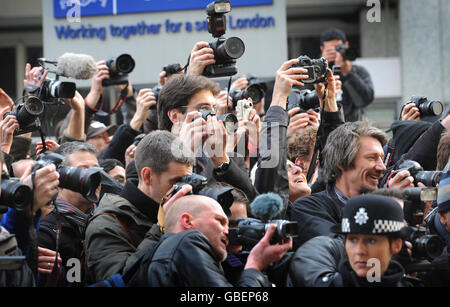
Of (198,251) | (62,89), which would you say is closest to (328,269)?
(198,251)

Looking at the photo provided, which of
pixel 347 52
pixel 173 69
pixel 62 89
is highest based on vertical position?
pixel 347 52

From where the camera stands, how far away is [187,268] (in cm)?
332

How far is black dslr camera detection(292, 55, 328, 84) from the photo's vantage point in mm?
4684

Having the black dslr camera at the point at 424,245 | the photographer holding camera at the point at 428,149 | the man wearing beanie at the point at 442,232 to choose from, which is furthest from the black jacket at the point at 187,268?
the photographer holding camera at the point at 428,149

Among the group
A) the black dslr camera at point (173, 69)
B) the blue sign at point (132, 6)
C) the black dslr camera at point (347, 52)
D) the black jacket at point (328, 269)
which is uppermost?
the blue sign at point (132, 6)

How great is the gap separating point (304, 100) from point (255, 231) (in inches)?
65.3

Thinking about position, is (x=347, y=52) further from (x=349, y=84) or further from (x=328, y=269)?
(x=328, y=269)

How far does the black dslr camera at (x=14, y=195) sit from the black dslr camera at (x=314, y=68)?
1.77 m

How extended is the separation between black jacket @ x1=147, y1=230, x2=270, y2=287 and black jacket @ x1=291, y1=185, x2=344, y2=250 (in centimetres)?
74

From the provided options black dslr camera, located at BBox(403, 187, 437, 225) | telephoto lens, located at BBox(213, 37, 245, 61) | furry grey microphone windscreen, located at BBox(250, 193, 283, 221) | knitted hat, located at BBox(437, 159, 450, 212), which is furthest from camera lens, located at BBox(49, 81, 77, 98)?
knitted hat, located at BBox(437, 159, 450, 212)

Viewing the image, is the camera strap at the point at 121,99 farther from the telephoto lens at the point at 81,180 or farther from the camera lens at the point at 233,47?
the telephoto lens at the point at 81,180

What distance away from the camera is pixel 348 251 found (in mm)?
3451

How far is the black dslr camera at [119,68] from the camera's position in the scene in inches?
226

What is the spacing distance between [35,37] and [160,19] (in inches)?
147
